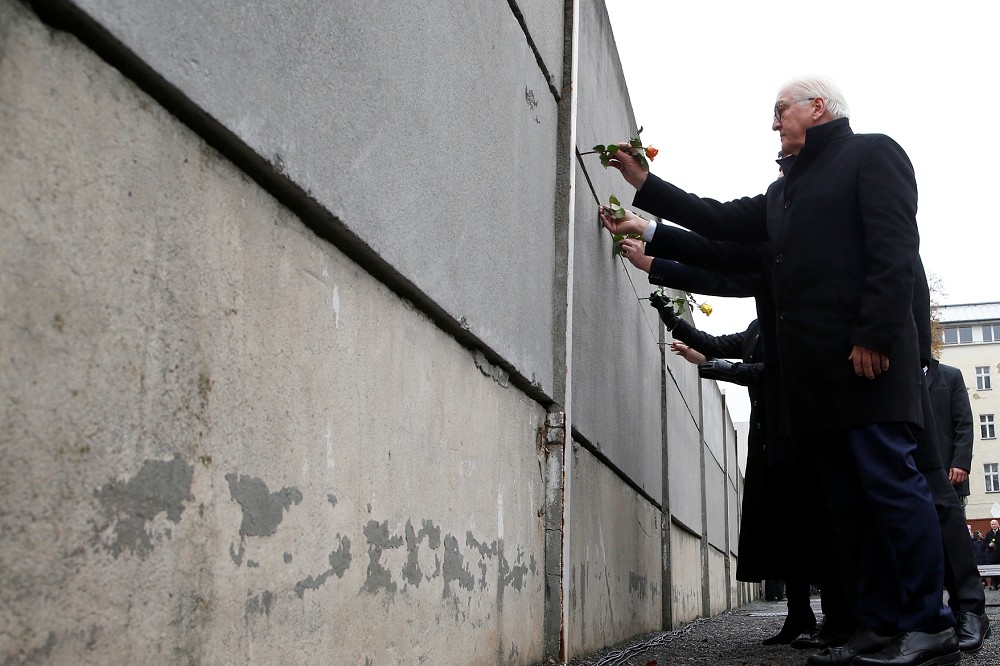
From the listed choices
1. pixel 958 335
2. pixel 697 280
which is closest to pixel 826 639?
pixel 697 280

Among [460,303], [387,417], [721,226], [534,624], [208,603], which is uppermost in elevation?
[721,226]

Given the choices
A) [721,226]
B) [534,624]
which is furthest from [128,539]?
[721,226]

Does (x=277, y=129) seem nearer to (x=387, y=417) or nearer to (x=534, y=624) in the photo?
(x=387, y=417)

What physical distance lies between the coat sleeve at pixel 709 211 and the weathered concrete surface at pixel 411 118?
636 mm

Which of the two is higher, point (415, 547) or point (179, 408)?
point (179, 408)

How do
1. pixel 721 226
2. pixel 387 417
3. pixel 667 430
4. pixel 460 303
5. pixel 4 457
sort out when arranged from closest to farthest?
pixel 4 457
pixel 387 417
pixel 460 303
pixel 721 226
pixel 667 430

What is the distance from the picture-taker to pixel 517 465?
276cm

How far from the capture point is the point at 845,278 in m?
3.05

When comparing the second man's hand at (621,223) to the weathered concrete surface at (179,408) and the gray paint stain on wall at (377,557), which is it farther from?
the gray paint stain on wall at (377,557)

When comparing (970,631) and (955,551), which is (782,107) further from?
(970,631)

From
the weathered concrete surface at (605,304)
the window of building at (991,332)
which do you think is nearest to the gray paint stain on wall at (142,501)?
the weathered concrete surface at (605,304)

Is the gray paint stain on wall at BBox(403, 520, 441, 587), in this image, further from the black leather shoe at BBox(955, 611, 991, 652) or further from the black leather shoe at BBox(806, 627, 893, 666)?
the black leather shoe at BBox(955, 611, 991, 652)

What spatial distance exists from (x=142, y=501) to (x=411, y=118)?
3.52 feet

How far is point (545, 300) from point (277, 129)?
5.75ft
